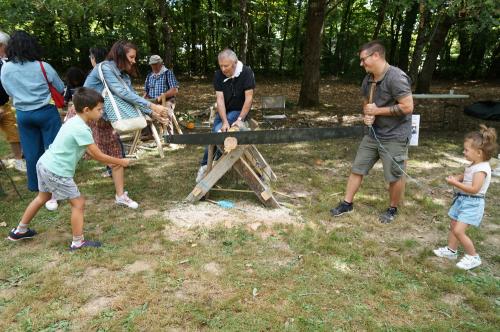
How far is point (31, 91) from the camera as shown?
414 cm

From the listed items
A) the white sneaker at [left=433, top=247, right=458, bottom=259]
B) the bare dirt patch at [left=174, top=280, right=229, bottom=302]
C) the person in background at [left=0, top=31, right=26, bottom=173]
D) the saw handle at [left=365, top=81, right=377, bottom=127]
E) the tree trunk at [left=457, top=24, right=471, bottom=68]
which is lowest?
the bare dirt patch at [left=174, top=280, right=229, bottom=302]

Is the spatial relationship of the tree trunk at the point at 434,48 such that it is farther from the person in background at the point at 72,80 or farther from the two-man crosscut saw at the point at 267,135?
the person in background at the point at 72,80

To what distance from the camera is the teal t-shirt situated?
10.6ft

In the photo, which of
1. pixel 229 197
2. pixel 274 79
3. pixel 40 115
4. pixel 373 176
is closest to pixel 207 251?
pixel 229 197

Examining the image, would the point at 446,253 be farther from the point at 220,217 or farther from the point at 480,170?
the point at 220,217

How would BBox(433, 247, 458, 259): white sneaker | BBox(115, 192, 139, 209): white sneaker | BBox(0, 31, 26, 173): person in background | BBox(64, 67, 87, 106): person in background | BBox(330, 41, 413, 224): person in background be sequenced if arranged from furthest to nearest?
BBox(64, 67, 87, 106): person in background < BBox(0, 31, 26, 173): person in background < BBox(115, 192, 139, 209): white sneaker < BBox(330, 41, 413, 224): person in background < BBox(433, 247, 458, 259): white sneaker

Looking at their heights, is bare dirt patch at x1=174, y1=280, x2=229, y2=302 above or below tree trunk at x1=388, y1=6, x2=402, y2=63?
below

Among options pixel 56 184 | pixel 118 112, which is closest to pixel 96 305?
pixel 56 184

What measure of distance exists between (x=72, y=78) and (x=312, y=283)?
425cm

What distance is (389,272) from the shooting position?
129 inches

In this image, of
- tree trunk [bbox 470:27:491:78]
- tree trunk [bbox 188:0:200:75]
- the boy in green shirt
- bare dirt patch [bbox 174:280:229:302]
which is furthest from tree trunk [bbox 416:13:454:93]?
tree trunk [bbox 188:0:200:75]

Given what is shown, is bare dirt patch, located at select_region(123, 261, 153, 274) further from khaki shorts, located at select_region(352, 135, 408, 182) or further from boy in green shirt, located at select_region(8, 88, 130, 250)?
khaki shorts, located at select_region(352, 135, 408, 182)

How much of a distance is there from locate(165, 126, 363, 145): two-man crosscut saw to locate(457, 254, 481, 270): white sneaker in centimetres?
154

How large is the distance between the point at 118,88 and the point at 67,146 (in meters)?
1.10
